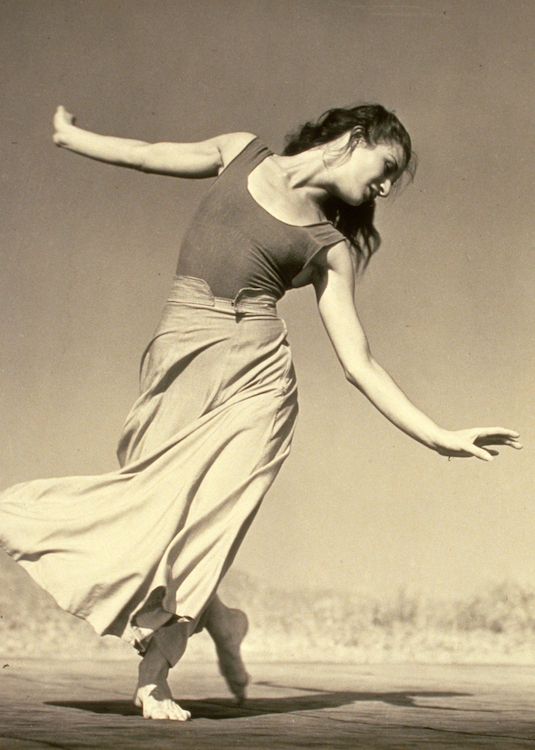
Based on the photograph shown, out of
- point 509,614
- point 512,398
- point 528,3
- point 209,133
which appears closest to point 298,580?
point 509,614

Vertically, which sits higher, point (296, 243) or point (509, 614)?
point (296, 243)

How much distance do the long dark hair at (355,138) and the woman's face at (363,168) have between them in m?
0.01

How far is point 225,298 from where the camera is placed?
2391mm

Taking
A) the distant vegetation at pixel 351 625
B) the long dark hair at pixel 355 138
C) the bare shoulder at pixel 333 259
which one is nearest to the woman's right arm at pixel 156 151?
the long dark hair at pixel 355 138

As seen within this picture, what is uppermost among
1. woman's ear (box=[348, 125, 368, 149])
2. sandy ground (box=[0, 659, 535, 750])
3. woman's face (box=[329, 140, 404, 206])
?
woman's ear (box=[348, 125, 368, 149])

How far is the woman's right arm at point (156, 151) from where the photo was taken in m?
2.45

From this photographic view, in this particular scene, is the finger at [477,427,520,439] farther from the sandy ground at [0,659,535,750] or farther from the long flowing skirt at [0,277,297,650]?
the sandy ground at [0,659,535,750]

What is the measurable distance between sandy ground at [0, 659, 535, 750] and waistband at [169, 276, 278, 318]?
82 centimetres

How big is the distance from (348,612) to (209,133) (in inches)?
49.9

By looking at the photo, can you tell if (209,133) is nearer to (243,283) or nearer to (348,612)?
(243,283)

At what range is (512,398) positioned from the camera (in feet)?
9.70

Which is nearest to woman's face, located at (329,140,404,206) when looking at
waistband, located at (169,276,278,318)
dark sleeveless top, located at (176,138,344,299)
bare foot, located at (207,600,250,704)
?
dark sleeveless top, located at (176,138,344,299)

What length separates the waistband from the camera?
238 centimetres

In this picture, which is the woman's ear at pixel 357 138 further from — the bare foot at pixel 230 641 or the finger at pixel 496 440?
the bare foot at pixel 230 641
